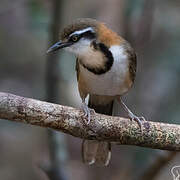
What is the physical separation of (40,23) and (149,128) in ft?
6.76

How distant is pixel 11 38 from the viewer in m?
5.83

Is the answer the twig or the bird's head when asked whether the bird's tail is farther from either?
the bird's head

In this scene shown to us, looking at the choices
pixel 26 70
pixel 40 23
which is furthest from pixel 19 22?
pixel 40 23

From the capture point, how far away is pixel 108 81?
3.66 m

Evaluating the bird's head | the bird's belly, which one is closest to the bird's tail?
the bird's belly

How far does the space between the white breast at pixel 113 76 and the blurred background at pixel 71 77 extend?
27.8 inches

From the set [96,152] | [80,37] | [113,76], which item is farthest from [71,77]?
[80,37]

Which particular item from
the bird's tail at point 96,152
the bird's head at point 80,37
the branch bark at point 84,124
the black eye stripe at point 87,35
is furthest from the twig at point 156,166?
the black eye stripe at point 87,35

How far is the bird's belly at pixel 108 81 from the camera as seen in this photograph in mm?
3639

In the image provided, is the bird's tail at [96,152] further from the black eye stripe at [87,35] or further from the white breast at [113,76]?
the black eye stripe at [87,35]

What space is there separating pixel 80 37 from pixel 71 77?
1.81 metres

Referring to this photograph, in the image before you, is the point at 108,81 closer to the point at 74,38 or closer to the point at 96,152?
the point at 74,38

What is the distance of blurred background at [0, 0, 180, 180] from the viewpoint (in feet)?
15.0

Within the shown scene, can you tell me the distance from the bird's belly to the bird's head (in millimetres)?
194
